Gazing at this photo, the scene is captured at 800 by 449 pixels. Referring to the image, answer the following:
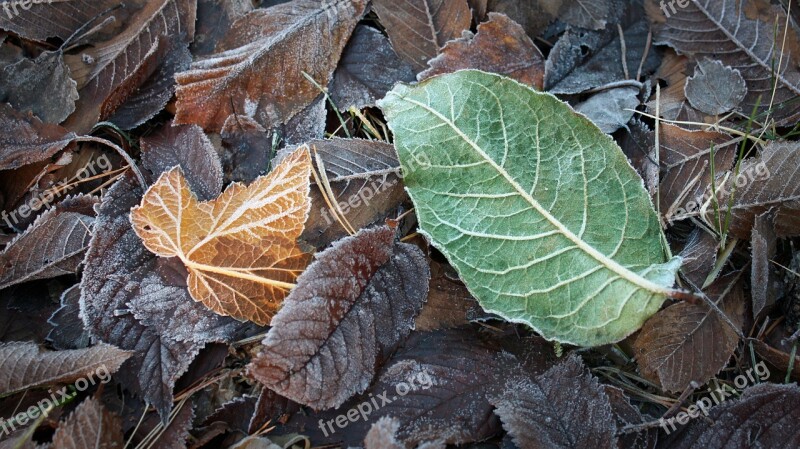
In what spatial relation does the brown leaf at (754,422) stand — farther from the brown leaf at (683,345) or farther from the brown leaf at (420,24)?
the brown leaf at (420,24)

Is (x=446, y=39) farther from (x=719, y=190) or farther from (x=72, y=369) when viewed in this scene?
(x=72, y=369)

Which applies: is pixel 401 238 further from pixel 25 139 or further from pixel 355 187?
pixel 25 139

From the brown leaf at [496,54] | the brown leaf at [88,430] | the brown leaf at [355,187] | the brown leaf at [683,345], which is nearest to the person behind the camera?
the brown leaf at [88,430]

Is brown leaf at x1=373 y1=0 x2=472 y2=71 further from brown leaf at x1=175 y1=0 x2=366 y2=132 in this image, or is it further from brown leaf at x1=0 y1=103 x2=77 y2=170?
brown leaf at x1=0 y1=103 x2=77 y2=170

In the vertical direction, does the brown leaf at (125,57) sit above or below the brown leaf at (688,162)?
above

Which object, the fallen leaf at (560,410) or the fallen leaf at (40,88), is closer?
the fallen leaf at (560,410)

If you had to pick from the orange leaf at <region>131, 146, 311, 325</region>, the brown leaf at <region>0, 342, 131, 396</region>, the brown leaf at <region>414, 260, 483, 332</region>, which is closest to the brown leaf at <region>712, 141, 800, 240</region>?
the brown leaf at <region>414, 260, 483, 332</region>

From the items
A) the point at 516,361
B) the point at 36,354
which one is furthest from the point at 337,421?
the point at 36,354

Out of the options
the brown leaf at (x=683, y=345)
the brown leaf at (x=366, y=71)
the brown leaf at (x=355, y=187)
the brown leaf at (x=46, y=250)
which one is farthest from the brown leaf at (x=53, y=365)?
the brown leaf at (x=683, y=345)
